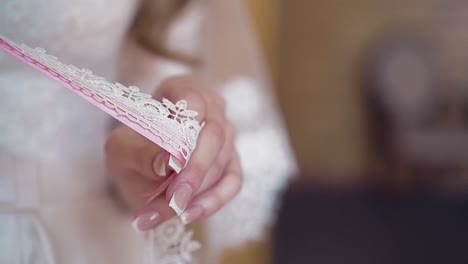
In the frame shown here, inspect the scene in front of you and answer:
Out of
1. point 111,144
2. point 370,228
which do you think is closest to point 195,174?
point 111,144

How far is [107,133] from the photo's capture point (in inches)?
21.6

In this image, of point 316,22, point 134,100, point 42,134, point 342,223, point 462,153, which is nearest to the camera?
point 134,100

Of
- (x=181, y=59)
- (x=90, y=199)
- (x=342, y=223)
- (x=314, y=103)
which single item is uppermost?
(x=181, y=59)

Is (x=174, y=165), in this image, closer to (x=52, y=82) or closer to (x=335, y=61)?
(x=52, y=82)

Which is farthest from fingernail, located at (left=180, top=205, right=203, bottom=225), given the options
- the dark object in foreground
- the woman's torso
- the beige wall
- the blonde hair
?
the beige wall

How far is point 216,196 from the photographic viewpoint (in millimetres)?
467

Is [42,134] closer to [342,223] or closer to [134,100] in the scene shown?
[134,100]

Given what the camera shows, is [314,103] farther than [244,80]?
Yes

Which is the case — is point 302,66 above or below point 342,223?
above

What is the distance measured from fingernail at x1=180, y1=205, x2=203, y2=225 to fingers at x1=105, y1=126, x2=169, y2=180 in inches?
1.3

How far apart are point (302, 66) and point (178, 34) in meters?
2.62

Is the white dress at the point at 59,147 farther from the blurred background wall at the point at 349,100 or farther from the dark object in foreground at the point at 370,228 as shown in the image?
the blurred background wall at the point at 349,100

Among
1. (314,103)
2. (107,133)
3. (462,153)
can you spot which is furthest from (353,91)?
(107,133)

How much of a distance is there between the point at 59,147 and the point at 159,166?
0.53 feet
